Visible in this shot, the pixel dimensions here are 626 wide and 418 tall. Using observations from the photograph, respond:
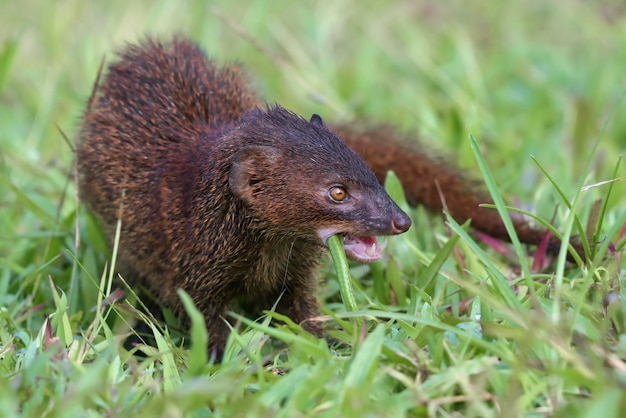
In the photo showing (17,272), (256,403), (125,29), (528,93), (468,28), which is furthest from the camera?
(468,28)

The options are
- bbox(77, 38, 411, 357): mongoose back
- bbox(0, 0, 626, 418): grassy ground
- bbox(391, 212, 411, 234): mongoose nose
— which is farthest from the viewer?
bbox(77, 38, 411, 357): mongoose back

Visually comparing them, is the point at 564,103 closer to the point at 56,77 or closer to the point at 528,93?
the point at 528,93

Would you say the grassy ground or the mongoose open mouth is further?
the mongoose open mouth

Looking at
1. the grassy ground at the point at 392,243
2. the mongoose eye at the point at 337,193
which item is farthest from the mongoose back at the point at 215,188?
the grassy ground at the point at 392,243

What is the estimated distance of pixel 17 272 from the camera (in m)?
3.97

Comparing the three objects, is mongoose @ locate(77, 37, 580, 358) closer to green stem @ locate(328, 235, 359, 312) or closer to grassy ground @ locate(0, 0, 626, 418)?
green stem @ locate(328, 235, 359, 312)

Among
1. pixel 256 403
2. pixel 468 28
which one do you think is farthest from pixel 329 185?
pixel 468 28

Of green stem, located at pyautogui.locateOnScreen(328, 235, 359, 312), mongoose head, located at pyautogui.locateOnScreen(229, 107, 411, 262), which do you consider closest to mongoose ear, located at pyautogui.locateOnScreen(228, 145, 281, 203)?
mongoose head, located at pyautogui.locateOnScreen(229, 107, 411, 262)

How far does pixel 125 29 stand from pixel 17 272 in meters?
3.38

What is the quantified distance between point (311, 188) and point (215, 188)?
43cm

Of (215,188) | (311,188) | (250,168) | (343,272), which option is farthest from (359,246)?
(215,188)

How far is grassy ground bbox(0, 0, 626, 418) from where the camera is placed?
96.7 inches

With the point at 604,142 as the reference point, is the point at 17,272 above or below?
below

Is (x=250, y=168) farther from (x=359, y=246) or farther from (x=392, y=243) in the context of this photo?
(x=392, y=243)
